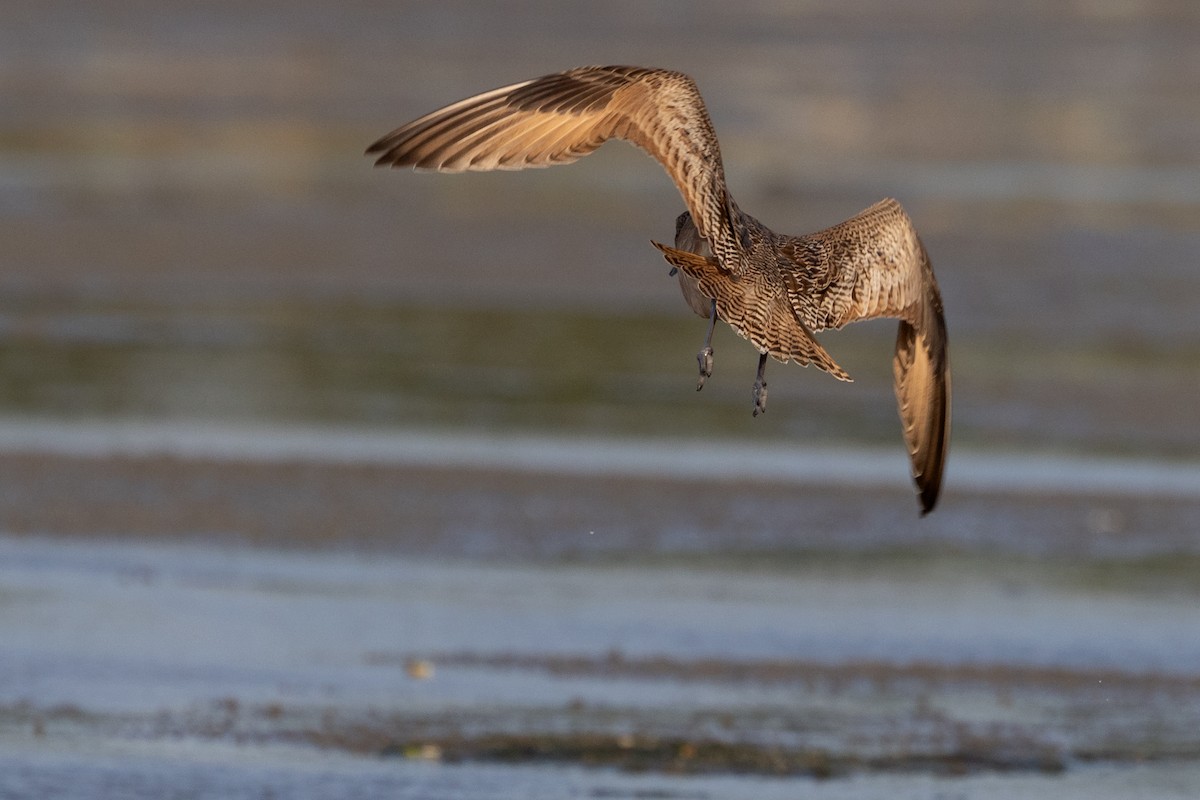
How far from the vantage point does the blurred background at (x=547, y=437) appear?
9.34 meters

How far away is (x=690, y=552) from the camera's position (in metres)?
11.4

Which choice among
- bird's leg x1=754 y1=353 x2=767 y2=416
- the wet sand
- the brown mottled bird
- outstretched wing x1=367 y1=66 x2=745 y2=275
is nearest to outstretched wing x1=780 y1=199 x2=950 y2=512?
the brown mottled bird

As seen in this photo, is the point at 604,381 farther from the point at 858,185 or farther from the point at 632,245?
the point at 858,185

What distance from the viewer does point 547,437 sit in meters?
13.4

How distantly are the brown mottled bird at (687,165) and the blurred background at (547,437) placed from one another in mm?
2135

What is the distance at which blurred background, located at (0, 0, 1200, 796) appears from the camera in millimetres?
9344

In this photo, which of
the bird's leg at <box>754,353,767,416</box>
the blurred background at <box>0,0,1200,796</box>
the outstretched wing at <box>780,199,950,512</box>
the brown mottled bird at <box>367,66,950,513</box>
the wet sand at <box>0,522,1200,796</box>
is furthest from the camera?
the blurred background at <box>0,0,1200,796</box>

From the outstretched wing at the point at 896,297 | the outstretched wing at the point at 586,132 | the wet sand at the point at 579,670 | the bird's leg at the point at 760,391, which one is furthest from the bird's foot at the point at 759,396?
the wet sand at the point at 579,670

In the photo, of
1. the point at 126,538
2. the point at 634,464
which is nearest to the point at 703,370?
the point at 126,538

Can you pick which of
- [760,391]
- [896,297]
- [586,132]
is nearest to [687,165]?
[586,132]

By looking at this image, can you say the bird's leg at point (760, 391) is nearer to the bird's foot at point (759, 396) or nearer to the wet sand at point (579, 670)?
the bird's foot at point (759, 396)

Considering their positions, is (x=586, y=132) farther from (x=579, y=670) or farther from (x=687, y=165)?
(x=579, y=670)

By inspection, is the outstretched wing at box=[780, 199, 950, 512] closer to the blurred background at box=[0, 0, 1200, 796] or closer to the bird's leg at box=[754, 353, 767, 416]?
the bird's leg at box=[754, 353, 767, 416]

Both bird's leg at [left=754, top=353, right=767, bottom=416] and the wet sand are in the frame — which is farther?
Answer: the wet sand
